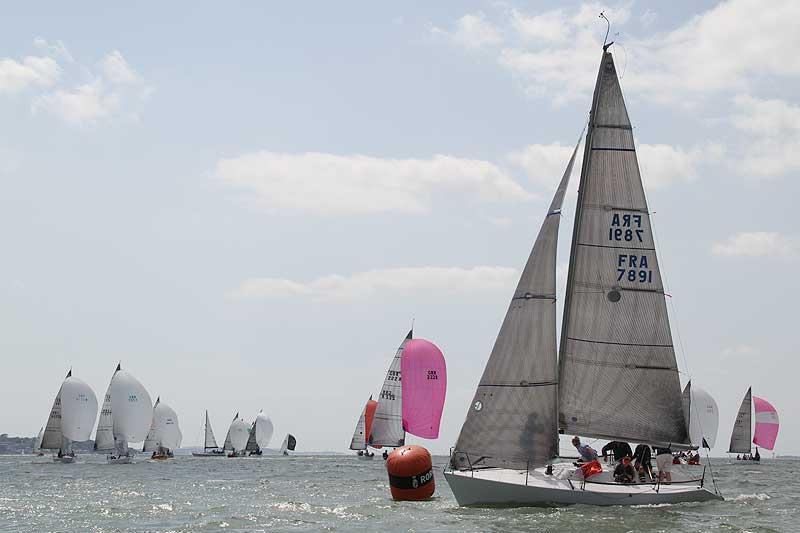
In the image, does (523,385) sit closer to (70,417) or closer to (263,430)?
(70,417)

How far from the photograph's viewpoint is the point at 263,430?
123 metres

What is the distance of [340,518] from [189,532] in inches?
174

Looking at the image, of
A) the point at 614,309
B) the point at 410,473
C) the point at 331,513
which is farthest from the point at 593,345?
the point at 331,513

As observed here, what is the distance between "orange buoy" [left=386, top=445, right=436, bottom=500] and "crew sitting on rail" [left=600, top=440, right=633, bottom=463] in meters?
4.72

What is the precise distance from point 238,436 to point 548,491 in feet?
319

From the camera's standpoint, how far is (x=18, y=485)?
155 ft

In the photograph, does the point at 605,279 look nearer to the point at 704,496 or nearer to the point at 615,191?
the point at 615,191

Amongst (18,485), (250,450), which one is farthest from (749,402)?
(18,485)

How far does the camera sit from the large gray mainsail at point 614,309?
26.0 meters

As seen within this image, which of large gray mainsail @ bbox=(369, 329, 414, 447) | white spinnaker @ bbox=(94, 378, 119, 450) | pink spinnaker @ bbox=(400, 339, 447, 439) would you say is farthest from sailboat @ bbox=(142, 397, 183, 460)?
pink spinnaker @ bbox=(400, 339, 447, 439)

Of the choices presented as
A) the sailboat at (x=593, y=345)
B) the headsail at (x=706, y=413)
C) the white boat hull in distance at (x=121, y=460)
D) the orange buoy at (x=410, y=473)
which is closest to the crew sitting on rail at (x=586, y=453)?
the sailboat at (x=593, y=345)

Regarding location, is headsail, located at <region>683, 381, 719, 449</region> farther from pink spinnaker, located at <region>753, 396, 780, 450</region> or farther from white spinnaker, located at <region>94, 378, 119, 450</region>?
white spinnaker, located at <region>94, 378, 119, 450</region>

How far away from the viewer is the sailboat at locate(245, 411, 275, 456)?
4745 inches

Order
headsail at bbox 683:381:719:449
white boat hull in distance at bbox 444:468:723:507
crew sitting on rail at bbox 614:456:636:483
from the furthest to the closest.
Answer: headsail at bbox 683:381:719:449 < crew sitting on rail at bbox 614:456:636:483 < white boat hull in distance at bbox 444:468:723:507
